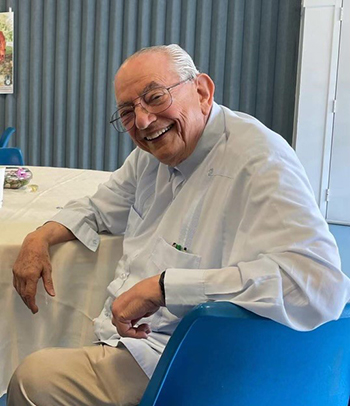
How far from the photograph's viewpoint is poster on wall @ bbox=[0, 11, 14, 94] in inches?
222

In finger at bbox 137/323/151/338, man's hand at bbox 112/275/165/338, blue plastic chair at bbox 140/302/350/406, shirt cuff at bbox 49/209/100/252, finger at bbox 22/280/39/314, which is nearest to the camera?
blue plastic chair at bbox 140/302/350/406

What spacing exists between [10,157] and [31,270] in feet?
7.77

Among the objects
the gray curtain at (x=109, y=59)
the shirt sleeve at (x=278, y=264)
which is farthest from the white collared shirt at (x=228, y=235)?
the gray curtain at (x=109, y=59)

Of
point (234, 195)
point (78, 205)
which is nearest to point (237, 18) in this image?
point (78, 205)

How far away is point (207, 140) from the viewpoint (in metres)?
1.27

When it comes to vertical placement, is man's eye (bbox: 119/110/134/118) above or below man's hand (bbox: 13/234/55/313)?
above

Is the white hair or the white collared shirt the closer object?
the white collared shirt

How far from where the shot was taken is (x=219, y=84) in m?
5.23

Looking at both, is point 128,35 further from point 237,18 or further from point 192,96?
point 192,96

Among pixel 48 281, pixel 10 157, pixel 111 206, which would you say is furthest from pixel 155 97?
pixel 10 157

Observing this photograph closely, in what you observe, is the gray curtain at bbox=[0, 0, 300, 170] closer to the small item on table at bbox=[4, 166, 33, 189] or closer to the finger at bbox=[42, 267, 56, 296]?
the small item on table at bbox=[4, 166, 33, 189]

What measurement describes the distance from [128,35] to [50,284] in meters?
4.36

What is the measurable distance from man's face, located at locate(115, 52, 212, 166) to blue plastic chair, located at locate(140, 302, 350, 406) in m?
0.61

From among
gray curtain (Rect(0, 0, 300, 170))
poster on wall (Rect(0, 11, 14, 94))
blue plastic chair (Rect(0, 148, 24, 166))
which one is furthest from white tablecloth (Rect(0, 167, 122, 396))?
poster on wall (Rect(0, 11, 14, 94))
